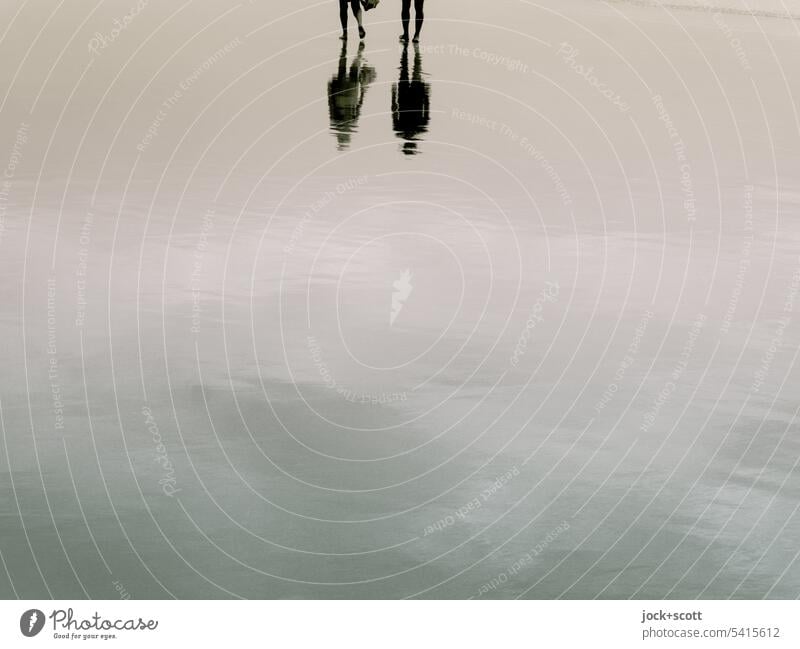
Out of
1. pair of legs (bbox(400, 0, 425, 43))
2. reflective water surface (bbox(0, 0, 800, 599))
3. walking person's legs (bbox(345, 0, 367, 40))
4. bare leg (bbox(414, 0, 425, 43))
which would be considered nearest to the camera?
reflective water surface (bbox(0, 0, 800, 599))

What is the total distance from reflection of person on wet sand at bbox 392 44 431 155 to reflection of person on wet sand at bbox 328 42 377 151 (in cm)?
53

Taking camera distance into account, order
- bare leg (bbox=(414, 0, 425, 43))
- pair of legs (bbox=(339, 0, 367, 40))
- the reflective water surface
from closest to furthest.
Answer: the reflective water surface < pair of legs (bbox=(339, 0, 367, 40)) < bare leg (bbox=(414, 0, 425, 43))

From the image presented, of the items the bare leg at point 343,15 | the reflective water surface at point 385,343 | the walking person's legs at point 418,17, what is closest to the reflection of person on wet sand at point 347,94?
the reflective water surface at point 385,343

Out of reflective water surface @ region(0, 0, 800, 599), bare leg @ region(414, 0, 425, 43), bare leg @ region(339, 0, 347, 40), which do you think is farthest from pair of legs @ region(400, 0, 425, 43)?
reflective water surface @ region(0, 0, 800, 599)

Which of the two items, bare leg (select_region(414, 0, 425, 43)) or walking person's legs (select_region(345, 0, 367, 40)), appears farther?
bare leg (select_region(414, 0, 425, 43))

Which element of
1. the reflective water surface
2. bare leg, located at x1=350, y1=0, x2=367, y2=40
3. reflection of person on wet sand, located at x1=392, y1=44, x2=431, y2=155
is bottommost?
the reflective water surface

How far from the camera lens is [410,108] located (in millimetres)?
19453

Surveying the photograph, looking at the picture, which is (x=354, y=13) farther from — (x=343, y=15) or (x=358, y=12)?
(x=358, y=12)

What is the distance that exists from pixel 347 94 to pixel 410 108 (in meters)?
1.16

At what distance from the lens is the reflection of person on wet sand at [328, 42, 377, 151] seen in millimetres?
17672

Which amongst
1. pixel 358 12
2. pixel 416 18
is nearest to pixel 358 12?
pixel 358 12

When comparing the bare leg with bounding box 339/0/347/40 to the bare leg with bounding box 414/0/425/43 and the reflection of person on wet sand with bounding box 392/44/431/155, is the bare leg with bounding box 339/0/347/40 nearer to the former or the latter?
the bare leg with bounding box 414/0/425/43

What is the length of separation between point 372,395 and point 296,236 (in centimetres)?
353

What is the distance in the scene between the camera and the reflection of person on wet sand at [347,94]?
1767cm
